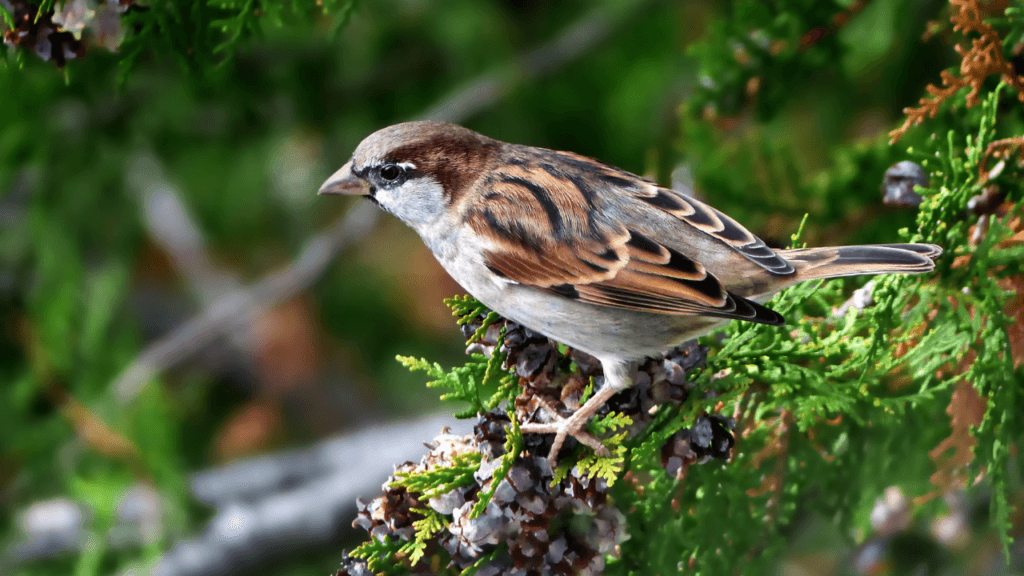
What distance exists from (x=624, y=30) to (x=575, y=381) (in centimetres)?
209

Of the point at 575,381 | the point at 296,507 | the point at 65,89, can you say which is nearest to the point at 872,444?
the point at 575,381

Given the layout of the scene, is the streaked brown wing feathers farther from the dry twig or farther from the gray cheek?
the gray cheek

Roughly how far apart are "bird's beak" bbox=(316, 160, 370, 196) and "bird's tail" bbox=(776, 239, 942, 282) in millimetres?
802

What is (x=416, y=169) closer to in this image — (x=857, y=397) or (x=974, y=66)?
(x=857, y=397)

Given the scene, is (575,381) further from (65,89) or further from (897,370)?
(65,89)

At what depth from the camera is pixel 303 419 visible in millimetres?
4168

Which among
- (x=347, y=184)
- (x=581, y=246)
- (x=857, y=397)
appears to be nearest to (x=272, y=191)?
(x=347, y=184)

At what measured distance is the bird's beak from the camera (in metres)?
1.59

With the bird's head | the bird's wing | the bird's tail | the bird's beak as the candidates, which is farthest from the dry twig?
the bird's beak

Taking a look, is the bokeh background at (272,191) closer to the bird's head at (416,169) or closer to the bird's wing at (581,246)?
the bird's head at (416,169)

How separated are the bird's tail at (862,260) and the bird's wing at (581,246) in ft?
0.28

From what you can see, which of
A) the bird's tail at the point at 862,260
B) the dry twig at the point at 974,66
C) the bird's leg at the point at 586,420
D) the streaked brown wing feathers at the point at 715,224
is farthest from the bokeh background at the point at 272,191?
the bird's leg at the point at 586,420

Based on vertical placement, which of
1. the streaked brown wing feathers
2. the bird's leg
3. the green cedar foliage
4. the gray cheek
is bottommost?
the green cedar foliage

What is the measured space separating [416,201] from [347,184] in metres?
0.14
